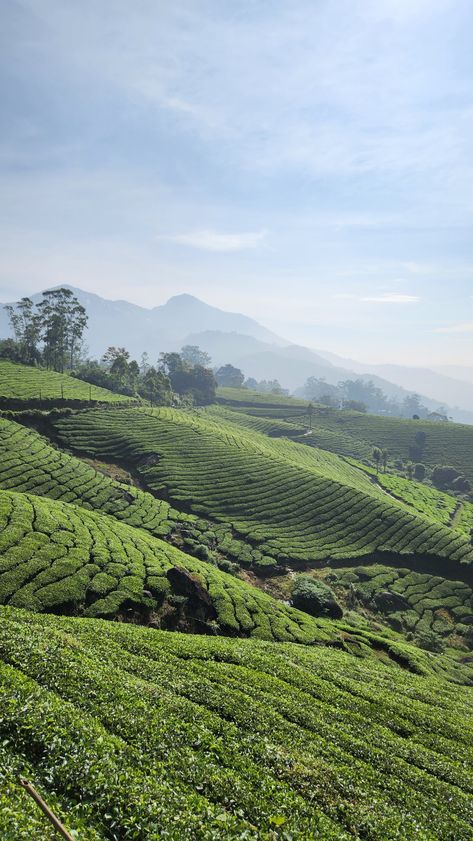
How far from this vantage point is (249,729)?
15.6 metres

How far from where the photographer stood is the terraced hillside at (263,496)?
192ft

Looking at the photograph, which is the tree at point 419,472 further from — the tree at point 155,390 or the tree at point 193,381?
the tree at point 193,381

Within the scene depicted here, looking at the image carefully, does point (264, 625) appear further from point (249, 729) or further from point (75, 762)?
point (75, 762)

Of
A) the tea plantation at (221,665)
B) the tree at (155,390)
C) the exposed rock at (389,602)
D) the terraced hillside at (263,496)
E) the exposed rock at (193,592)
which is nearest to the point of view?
the tea plantation at (221,665)

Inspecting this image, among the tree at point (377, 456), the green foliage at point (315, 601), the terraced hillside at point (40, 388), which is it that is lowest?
the green foliage at point (315, 601)

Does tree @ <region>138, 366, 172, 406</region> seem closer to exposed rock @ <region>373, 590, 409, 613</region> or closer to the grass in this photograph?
the grass

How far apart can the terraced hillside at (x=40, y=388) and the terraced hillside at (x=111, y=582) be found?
151 feet

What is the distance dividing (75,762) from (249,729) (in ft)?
22.8

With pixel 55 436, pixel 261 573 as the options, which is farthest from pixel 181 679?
pixel 55 436

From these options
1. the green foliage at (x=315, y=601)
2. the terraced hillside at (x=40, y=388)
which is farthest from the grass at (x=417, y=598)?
the terraced hillside at (x=40, y=388)

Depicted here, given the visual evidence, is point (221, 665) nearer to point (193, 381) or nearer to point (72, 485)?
point (72, 485)

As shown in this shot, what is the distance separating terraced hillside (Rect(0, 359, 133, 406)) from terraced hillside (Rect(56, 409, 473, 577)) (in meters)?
7.41

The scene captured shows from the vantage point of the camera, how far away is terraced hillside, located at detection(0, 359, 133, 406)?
3059 inches

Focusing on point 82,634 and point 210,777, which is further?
point 82,634
